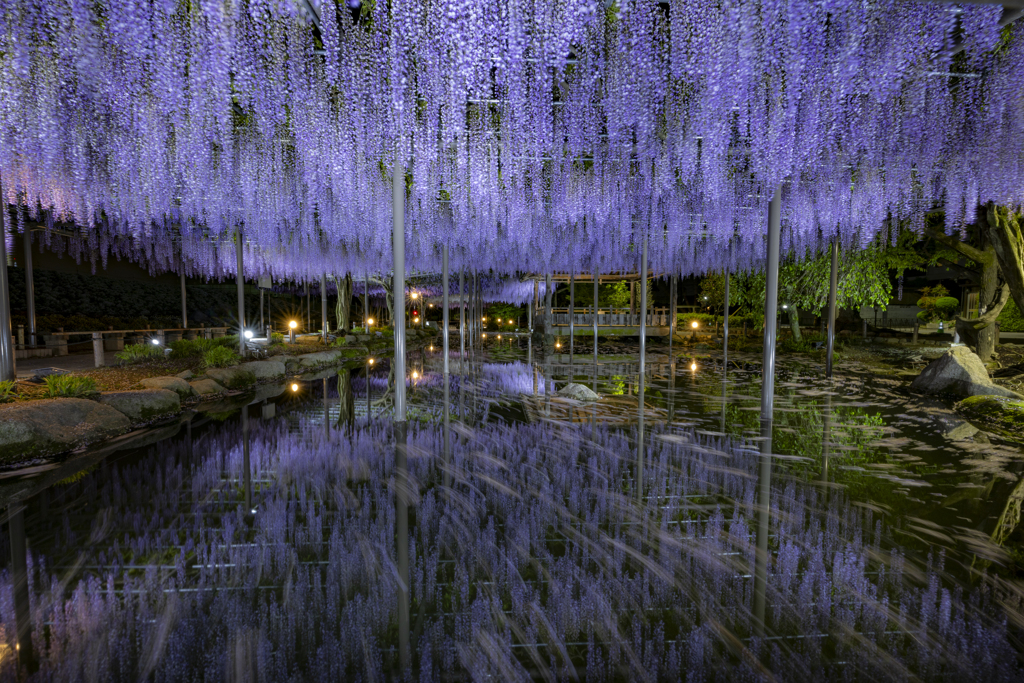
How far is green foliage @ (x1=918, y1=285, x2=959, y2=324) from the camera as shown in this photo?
19.5 meters

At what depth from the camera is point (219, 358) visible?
9648 millimetres

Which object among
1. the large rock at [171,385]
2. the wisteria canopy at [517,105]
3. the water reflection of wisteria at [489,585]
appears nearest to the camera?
the water reflection of wisteria at [489,585]

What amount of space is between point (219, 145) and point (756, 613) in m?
9.09

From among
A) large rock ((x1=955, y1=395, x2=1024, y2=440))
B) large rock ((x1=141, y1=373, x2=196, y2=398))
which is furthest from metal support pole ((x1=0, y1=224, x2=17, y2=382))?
large rock ((x1=955, y1=395, x2=1024, y2=440))

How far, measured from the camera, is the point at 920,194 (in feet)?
27.9

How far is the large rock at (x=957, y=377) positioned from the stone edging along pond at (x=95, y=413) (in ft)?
39.5

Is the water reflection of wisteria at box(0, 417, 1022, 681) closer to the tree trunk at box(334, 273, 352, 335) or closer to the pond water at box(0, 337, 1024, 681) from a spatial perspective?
the pond water at box(0, 337, 1024, 681)

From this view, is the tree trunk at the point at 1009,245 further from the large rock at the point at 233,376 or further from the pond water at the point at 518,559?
the large rock at the point at 233,376

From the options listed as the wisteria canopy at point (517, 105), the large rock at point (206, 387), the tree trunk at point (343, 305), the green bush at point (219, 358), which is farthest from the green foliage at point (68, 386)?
the tree trunk at point (343, 305)

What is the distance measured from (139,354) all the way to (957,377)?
599 inches

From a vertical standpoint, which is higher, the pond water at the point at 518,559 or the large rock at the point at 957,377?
the large rock at the point at 957,377

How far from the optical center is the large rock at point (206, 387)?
7941 mm

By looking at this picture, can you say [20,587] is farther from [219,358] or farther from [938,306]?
[938,306]

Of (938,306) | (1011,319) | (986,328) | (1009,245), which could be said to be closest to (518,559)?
(1009,245)
